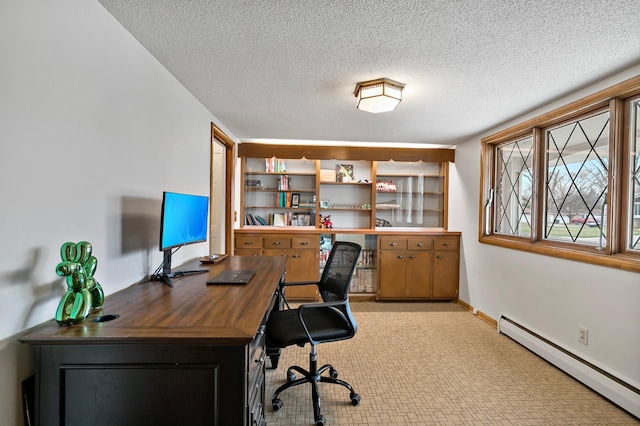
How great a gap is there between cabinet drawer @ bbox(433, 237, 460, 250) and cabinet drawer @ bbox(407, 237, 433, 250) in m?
0.07

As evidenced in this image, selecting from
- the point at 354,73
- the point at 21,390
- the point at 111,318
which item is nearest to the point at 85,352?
the point at 111,318

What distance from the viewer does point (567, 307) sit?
244cm

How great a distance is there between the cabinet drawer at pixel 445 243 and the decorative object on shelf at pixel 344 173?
60.1 inches

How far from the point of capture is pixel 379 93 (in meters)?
2.28

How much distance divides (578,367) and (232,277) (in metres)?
2.67

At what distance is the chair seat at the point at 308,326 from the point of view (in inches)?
72.5

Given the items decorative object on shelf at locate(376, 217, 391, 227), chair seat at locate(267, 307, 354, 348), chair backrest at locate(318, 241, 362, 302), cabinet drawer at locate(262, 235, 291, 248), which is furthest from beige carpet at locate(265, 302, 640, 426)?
decorative object on shelf at locate(376, 217, 391, 227)

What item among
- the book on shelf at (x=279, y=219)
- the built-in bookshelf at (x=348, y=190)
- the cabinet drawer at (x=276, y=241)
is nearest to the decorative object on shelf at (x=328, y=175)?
the built-in bookshelf at (x=348, y=190)

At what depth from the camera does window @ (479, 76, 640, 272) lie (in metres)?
2.08

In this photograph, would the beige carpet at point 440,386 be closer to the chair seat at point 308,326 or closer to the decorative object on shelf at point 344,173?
the chair seat at point 308,326

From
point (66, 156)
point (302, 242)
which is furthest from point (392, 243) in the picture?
point (66, 156)

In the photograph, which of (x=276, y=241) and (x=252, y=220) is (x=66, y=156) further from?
(x=252, y=220)

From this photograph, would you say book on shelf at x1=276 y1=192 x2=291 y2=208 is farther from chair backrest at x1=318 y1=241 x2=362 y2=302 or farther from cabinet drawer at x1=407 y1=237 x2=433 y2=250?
chair backrest at x1=318 y1=241 x2=362 y2=302

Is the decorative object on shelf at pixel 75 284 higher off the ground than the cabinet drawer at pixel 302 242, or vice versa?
the decorative object on shelf at pixel 75 284
